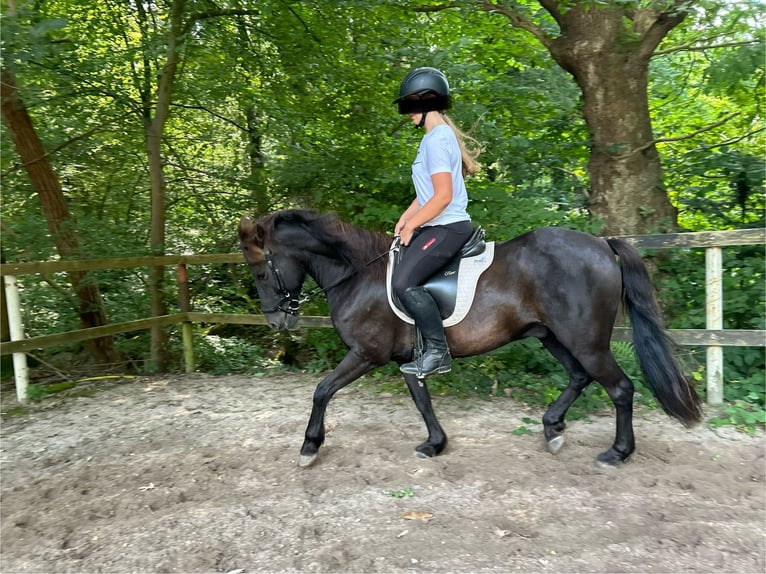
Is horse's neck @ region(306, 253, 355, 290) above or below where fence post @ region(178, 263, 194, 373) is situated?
above

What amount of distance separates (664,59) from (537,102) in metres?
2.97

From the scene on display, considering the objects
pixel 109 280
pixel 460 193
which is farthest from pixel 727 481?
pixel 109 280

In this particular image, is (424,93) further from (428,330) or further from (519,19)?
(519,19)

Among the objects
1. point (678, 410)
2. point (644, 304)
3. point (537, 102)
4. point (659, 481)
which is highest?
point (537, 102)

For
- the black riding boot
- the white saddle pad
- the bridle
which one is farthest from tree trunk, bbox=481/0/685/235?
the bridle

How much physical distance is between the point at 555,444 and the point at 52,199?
6.38 metres

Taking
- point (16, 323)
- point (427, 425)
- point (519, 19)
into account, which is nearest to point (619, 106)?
point (519, 19)

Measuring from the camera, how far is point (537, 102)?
687cm

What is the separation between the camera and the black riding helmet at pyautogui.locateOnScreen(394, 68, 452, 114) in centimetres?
355

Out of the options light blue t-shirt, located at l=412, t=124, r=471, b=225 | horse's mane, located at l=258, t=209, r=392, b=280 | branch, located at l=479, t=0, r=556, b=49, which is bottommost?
horse's mane, located at l=258, t=209, r=392, b=280

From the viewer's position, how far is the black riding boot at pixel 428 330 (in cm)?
356

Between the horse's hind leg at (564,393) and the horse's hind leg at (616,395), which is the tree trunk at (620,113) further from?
the horse's hind leg at (616,395)

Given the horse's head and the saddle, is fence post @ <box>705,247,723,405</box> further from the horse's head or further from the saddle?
the horse's head

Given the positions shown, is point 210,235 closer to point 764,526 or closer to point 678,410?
point 678,410
